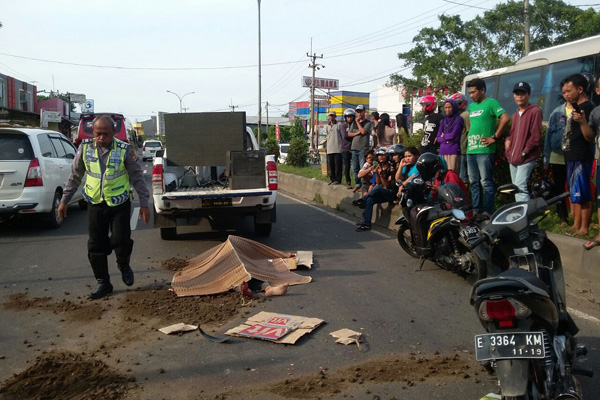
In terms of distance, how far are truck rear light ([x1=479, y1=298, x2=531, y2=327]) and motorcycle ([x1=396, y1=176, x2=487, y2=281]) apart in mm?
2634

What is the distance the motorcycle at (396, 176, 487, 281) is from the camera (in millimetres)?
5953

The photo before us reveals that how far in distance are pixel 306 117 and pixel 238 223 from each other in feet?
230

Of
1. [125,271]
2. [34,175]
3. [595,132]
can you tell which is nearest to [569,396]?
[595,132]

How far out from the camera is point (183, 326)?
495 centimetres

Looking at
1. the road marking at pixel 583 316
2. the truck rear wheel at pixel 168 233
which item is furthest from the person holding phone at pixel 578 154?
the truck rear wheel at pixel 168 233

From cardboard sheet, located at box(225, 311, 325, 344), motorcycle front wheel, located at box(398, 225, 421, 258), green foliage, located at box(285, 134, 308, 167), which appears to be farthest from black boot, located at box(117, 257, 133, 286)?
green foliage, located at box(285, 134, 308, 167)

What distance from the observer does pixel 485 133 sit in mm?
8102

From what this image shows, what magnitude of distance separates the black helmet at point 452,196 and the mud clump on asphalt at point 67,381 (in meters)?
3.80

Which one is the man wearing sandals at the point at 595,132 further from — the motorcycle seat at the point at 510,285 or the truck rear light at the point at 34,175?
the truck rear light at the point at 34,175

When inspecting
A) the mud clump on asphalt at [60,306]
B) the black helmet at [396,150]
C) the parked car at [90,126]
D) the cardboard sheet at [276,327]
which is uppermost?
the parked car at [90,126]

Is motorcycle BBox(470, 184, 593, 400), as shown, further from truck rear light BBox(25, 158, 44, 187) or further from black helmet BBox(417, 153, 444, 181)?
truck rear light BBox(25, 158, 44, 187)

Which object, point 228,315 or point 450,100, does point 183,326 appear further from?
point 450,100

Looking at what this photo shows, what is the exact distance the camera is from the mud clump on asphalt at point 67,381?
12.1 ft

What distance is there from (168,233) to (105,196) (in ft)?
10.3
